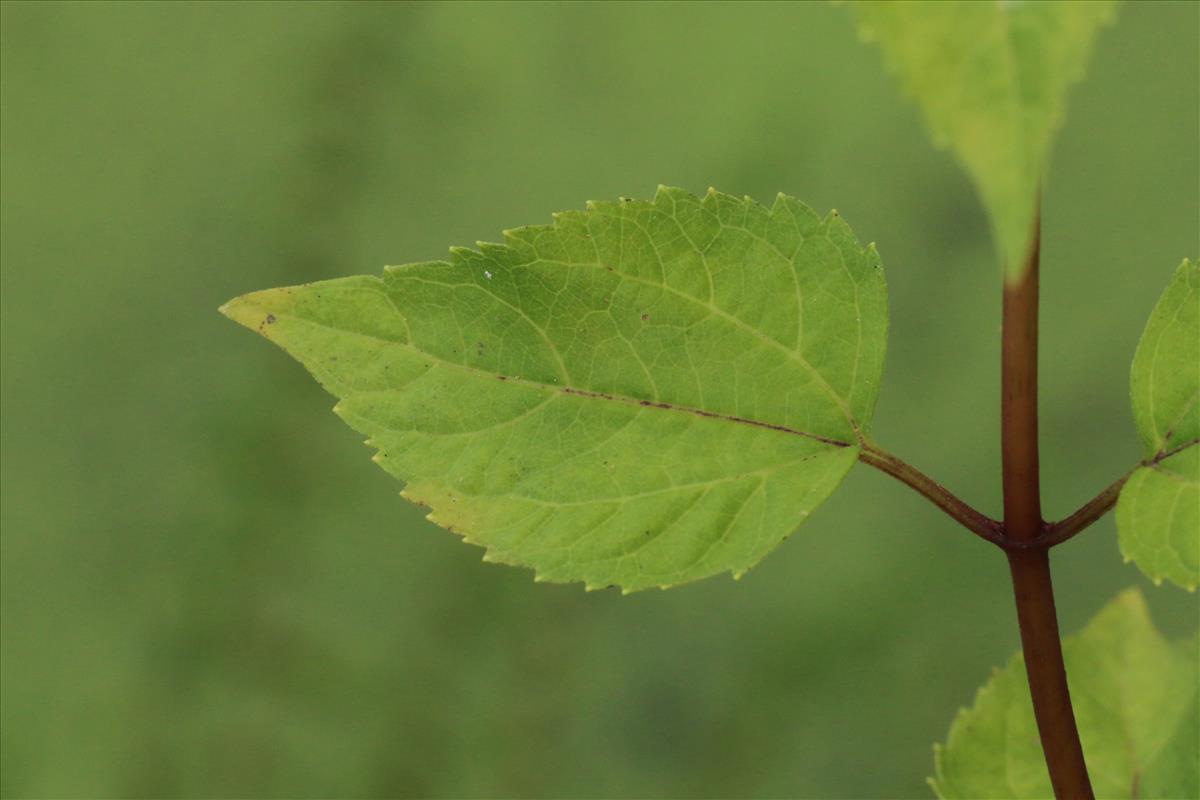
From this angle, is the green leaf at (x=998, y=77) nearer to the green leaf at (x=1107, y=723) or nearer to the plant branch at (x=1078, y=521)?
the plant branch at (x=1078, y=521)

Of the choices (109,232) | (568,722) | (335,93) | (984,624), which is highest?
(335,93)

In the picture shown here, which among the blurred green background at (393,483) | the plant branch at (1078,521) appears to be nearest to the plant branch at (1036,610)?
the plant branch at (1078,521)

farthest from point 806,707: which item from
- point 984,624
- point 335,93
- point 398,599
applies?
point 335,93

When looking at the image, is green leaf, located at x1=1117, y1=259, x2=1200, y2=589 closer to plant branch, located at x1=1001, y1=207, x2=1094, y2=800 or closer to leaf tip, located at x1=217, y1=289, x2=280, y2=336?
plant branch, located at x1=1001, y1=207, x2=1094, y2=800

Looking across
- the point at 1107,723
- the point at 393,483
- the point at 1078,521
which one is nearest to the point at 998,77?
the point at 1078,521

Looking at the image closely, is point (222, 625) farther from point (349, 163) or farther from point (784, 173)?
point (784, 173)

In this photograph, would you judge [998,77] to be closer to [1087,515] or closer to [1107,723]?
[1087,515]
